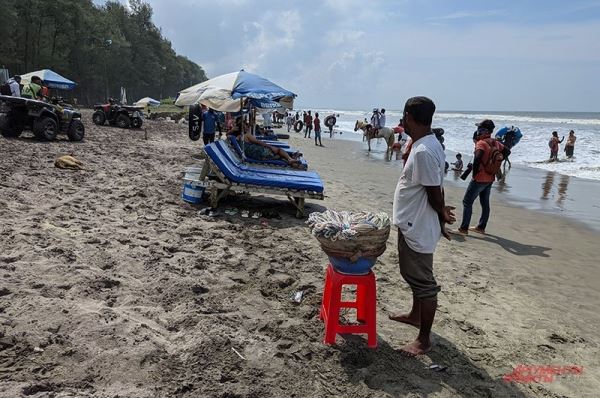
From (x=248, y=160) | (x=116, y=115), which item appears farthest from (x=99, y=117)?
(x=248, y=160)

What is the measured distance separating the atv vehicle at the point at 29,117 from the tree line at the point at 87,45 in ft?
89.6

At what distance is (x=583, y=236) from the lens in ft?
25.2

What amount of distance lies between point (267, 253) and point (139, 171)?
5.28m

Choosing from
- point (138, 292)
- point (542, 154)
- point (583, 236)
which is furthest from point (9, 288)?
point (542, 154)

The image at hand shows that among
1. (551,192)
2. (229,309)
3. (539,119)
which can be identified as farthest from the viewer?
(539,119)

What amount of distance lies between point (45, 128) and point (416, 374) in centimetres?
1202

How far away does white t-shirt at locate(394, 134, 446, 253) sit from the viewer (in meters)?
3.09

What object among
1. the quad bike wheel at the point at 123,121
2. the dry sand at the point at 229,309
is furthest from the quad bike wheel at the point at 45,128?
the quad bike wheel at the point at 123,121

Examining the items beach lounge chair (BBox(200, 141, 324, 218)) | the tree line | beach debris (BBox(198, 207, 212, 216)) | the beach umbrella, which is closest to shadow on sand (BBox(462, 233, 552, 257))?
beach lounge chair (BBox(200, 141, 324, 218))

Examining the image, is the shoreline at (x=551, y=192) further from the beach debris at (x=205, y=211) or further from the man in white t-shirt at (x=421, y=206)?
the beach debris at (x=205, y=211)

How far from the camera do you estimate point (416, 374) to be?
3.12m

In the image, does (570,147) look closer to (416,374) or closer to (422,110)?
(422,110)

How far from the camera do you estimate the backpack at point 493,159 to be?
669 centimetres

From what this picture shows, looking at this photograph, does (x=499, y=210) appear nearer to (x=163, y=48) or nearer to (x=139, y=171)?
(x=139, y=171)
